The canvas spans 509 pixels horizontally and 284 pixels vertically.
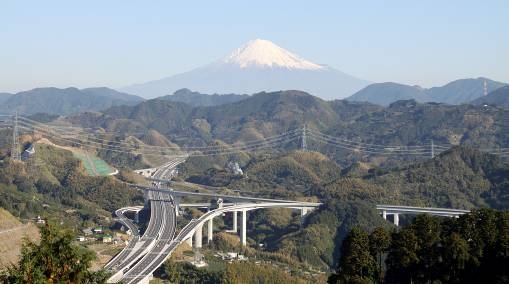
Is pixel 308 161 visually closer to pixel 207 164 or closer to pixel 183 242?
pixel 207 164

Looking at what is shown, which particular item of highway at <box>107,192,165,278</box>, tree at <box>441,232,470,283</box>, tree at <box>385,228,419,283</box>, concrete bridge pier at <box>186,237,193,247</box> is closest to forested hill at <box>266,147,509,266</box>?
concrete bridge pier at <box>186,237,193,247</box>

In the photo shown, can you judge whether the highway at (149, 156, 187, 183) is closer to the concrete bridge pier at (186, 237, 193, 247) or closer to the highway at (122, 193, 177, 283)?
the highway at (122, 193, 177, 283)

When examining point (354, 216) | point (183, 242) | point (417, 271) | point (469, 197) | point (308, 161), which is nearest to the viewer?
point (417, 271)

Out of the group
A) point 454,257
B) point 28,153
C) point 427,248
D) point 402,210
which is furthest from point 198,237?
point 28,153

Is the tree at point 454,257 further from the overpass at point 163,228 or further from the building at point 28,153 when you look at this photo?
the building at point 28,153

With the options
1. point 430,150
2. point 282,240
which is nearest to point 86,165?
point 282,240
